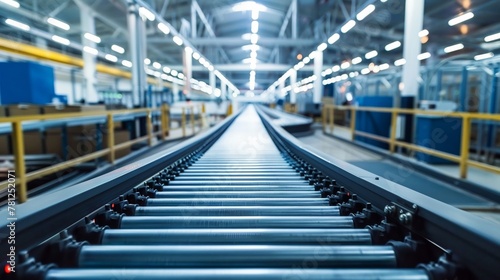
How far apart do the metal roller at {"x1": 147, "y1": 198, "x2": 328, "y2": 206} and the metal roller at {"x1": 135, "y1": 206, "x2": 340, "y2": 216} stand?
0.42 ft

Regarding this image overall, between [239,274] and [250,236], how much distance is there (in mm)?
272

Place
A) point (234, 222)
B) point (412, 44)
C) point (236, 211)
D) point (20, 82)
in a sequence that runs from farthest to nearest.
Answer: point (412, 44)
point (20, 82)
point (236, 211)
point (234, 222)

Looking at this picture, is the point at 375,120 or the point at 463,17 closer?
the point at 375,120

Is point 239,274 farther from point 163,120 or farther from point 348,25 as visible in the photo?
point 348,25

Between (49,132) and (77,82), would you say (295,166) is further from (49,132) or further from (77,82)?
(77,82)

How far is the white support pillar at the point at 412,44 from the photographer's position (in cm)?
562

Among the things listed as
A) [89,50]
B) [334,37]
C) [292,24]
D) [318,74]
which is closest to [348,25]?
[334,37]

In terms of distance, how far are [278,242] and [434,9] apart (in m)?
11.7

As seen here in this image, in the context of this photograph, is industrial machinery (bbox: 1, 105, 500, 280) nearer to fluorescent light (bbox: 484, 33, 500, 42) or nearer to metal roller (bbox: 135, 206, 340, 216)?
metal roller (bbox: 135, 206, 340, 216)

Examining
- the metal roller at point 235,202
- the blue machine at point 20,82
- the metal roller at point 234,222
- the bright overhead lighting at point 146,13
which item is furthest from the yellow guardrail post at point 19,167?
the bright overhead lighting at point 146,13

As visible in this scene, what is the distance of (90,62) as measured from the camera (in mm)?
11758

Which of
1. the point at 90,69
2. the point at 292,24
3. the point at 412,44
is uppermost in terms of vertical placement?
the point at 292,24

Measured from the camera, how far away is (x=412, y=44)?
576cm

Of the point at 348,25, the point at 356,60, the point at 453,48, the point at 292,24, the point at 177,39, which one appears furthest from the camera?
the point at 356,60
